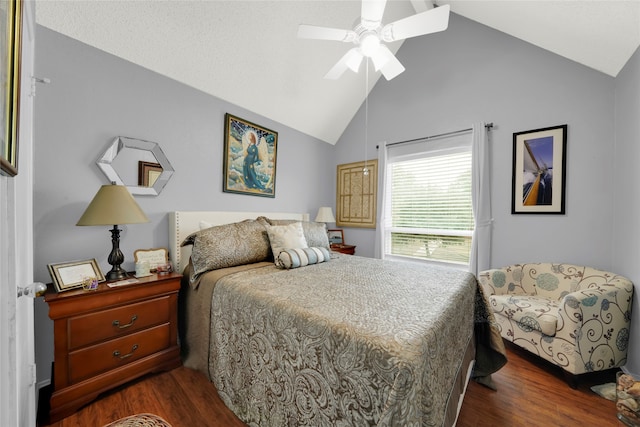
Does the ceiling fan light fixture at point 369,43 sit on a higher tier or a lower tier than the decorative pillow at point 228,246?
higher

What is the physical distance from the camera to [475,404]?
1.59 metres

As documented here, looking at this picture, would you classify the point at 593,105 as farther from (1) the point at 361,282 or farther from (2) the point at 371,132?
(1) the point at 361,282

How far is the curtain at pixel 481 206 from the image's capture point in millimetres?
2816

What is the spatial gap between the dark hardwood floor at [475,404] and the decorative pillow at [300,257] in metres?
0.98

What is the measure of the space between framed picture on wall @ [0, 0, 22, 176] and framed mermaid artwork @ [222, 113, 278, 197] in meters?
1.91

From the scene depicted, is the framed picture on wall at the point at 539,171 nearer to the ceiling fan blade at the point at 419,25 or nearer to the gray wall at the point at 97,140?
the ceiling fan blade at the point at 419,25

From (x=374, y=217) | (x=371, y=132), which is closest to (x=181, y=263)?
(x=374, y=217)

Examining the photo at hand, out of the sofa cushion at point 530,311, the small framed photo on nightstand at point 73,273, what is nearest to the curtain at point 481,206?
the sofa cushion at point 530,311

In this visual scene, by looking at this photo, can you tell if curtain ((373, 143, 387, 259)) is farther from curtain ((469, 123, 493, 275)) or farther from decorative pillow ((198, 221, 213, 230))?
decorative pillow ((198, 221, 213, 230))

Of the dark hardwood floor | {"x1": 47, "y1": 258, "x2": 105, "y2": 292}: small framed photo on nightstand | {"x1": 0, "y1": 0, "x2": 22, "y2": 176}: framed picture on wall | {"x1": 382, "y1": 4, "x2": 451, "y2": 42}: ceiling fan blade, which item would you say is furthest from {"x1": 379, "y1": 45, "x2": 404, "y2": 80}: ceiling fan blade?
{"x1": 47, "y1": 258, "x2": 105, "y2": 292}: small framed photo on nightstand

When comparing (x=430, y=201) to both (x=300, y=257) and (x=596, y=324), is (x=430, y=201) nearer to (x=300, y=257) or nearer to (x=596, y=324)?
(x=596, y=324)

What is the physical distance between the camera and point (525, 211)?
262 cm

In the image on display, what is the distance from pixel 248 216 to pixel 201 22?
73.2 inches

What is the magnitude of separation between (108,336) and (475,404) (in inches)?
95.7
